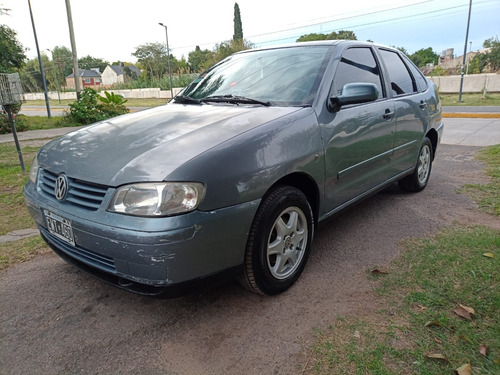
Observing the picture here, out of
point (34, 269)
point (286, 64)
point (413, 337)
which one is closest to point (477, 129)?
point (286, 64)

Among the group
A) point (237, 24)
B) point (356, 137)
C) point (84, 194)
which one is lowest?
point (84, 194)

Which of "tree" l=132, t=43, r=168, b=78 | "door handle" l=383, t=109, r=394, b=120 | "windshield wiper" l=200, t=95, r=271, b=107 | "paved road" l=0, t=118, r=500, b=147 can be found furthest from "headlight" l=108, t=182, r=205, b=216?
"tree" l=132, t=43, r=168, b=78

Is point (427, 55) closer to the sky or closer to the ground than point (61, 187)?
closer to the sky

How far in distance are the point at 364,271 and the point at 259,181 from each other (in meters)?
1.20

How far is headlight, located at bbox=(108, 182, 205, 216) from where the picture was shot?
6.05 ft

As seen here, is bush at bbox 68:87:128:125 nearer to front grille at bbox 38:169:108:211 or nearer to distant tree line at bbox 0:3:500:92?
distant tree line at bbox 0:3:500:92

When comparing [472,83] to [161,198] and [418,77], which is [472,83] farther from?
[161,198]

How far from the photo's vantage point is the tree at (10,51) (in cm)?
1373

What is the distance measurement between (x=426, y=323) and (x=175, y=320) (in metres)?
1.46

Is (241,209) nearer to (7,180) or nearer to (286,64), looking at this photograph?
(286,64)

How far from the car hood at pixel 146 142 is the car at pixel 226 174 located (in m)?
0.01

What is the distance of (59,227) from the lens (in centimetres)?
221

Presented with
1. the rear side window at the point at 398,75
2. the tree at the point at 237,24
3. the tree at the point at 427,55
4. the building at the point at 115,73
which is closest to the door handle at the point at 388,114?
the rear side window at the point at 398,75

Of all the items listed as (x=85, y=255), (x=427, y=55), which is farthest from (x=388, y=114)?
(x=427, y=55)
